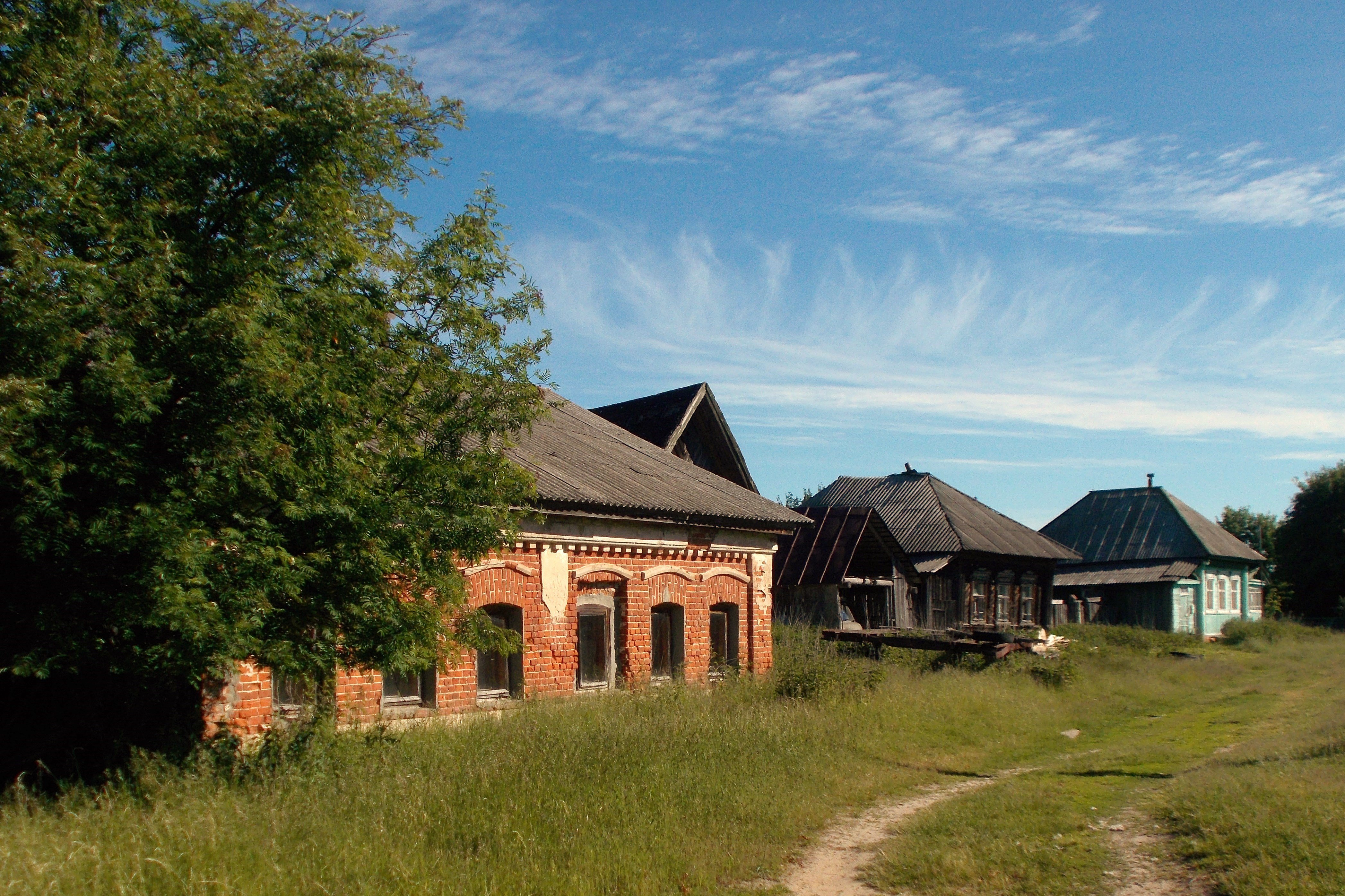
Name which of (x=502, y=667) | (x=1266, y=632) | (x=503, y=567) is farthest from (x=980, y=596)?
(x=503, y=567)

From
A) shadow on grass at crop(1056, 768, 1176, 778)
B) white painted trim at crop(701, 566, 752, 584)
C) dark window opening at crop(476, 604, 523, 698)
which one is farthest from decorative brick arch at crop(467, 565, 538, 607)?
shadow on grass at crop(1056, 768, 1176, 778)

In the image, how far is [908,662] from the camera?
58.0 feet

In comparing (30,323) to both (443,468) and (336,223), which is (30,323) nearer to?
(336,223)

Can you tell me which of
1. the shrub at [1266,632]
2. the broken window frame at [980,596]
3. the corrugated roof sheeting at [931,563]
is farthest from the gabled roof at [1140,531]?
the corrugated roof sheeting at [931,563]

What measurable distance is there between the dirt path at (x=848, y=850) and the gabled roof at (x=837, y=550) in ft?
39.6

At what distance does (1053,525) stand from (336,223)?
42.4 meters

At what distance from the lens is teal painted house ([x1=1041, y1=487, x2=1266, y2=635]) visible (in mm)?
37250

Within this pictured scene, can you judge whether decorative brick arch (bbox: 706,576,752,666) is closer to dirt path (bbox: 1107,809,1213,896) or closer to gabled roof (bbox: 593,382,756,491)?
gabled roof (bbox: 593,382,756,491)

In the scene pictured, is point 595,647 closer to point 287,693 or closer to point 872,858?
point 287,693

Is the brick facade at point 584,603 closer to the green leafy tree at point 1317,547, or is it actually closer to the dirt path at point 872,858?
the dirt path at point 872,858

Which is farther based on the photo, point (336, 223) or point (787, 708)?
point (787, 708)

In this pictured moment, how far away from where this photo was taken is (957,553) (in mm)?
27219

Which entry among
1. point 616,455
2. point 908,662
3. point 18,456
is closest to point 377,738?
point 18,456

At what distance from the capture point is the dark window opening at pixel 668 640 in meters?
14.5
